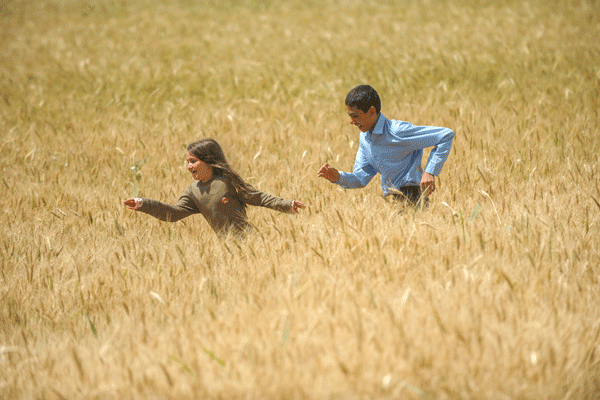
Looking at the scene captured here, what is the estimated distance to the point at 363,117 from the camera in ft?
10.5

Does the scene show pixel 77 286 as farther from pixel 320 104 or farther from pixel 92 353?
pixel 320 104

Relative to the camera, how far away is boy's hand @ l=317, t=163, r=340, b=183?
3.12 meters

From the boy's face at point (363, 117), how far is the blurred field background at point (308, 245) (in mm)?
529

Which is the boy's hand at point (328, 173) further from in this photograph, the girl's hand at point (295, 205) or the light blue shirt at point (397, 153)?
the girl's hand at point (295, 205)

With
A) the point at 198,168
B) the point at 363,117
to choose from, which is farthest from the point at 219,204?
the point at 363,117

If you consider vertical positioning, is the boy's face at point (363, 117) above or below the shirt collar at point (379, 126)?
above

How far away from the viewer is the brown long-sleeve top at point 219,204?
312 cm

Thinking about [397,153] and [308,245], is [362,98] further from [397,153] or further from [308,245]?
[308,245]

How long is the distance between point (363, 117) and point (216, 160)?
96cm

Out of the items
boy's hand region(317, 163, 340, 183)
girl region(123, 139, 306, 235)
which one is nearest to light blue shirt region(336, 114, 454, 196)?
boy's hand region(317, 163, 340, 183)

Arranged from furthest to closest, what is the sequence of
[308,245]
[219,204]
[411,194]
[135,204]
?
1. [411,194]
2. [219,204]
3. [135,204]
4. [308,245]

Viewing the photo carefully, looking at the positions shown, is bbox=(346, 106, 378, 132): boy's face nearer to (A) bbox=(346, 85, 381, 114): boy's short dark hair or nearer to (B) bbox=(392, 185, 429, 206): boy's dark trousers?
(A) bbox=(346, 85, 381, 114): boy's short dark hair

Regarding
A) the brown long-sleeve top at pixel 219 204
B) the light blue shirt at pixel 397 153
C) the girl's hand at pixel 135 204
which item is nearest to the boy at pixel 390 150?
the light blue shirt at pixel 397 153

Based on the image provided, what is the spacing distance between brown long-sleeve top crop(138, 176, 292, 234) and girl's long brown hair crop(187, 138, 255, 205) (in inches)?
1.3
